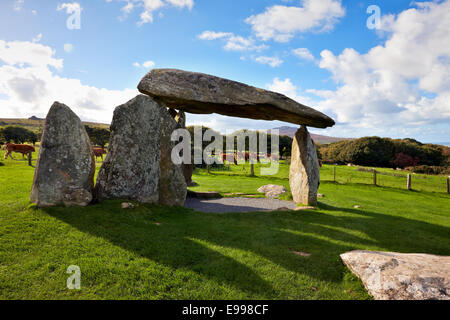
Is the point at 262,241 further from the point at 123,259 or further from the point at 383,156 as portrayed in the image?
the point at 383,156

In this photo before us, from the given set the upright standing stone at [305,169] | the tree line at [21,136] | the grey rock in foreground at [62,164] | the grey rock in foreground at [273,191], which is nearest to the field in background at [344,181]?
the grey rock in foreground at [273,191]

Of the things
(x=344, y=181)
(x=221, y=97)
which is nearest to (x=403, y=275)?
(x=221, y=97)

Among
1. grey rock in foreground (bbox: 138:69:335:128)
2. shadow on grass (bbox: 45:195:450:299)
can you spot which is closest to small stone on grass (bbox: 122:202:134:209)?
shadow on grass (bbox: 45:195:450:299)

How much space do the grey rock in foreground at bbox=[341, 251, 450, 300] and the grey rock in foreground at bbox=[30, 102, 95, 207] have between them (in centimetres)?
696

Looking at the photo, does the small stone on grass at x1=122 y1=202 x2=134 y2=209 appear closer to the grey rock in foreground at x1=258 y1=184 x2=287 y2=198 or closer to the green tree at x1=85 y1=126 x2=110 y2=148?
the grey rock in foreground at x1=258 y1=184 x2=287 y2=198

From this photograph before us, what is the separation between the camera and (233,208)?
396 inches

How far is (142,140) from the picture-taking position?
26.0 ft

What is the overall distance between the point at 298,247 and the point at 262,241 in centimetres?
88

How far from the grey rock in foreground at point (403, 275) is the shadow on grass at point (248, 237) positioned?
0.48m

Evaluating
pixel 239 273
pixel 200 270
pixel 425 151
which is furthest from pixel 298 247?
pixel 425 151

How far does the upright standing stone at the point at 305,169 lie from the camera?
1029 cm

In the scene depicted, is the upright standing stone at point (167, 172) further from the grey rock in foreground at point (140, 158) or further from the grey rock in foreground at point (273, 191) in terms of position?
the grey rock in foreground at point (273, 191)

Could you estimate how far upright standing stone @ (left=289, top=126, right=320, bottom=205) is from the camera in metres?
10.3
